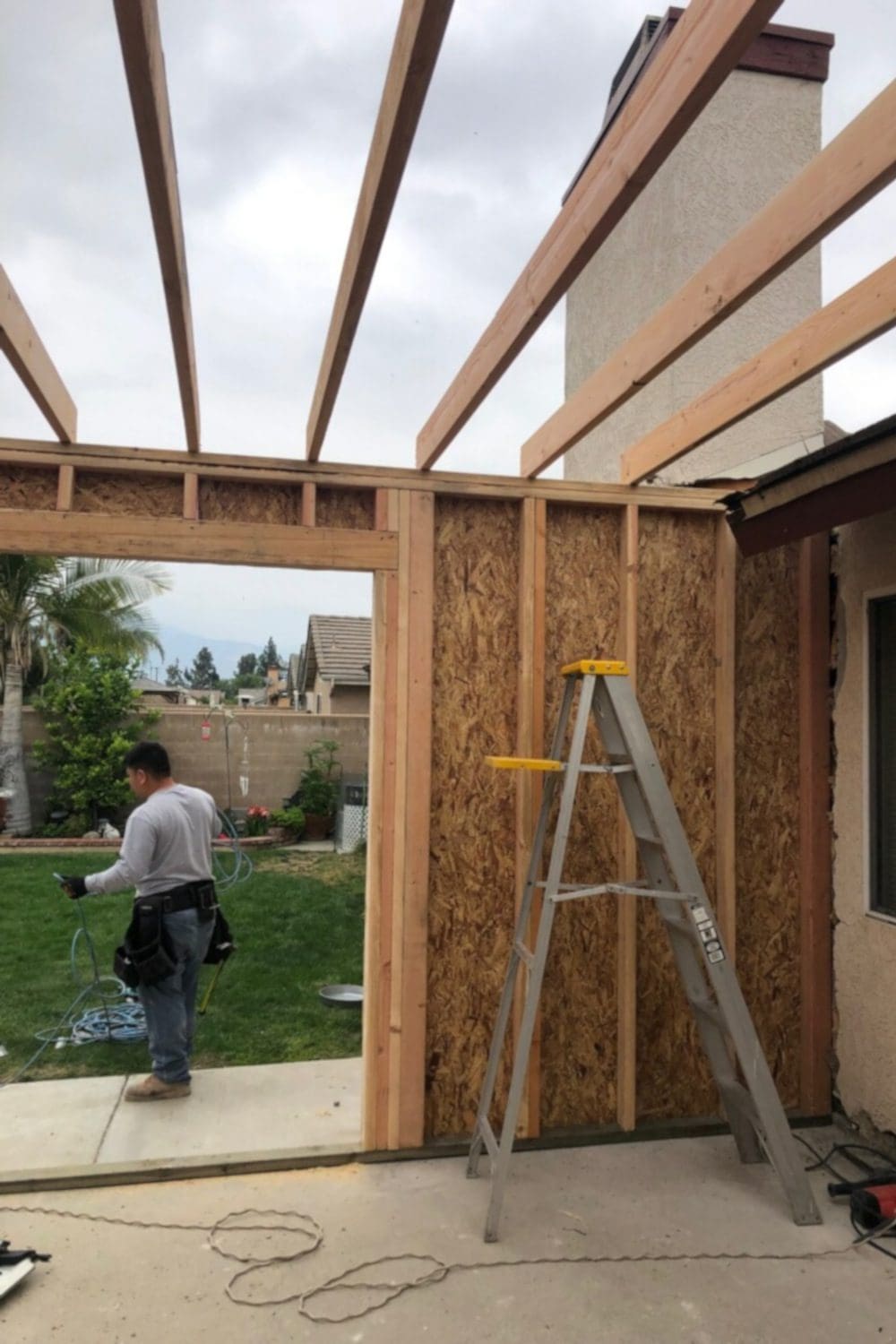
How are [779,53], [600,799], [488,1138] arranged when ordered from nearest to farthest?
[488,1138]
[600,799]
[779,53]

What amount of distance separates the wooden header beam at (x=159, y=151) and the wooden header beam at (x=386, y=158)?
1.47 feet

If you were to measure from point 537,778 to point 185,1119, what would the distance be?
86.0 inches

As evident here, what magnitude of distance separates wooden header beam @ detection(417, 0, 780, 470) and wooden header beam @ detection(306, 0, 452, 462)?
18.1 inches

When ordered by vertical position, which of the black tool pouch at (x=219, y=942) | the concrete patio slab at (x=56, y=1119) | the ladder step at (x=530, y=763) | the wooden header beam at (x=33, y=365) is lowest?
the concrete patio slab at (x=56, y=1119)

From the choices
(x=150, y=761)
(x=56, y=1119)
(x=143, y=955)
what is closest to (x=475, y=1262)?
(x=143, y=955)

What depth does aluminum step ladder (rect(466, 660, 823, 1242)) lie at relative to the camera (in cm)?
326

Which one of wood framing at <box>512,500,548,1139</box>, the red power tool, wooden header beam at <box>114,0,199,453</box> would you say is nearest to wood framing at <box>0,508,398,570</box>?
wood framing at <box>512,500,548,1139</box>

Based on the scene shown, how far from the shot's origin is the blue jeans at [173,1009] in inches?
165

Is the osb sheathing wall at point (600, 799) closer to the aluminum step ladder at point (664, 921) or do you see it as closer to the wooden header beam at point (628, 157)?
the aluminum step ladder at point (664, 921)

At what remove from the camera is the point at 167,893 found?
4270 mm

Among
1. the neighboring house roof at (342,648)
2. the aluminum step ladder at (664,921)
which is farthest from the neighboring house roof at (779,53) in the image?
the neighboring house roof at (342,648)

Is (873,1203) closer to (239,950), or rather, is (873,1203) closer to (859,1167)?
(859,1167)

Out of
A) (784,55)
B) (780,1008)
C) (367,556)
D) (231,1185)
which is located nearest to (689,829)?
(780,1008)

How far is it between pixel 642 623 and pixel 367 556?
1.29 m
